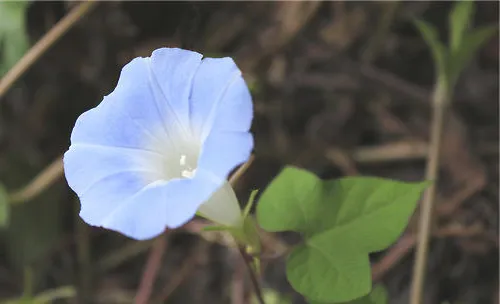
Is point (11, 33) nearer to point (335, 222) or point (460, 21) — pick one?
point (335, 222)

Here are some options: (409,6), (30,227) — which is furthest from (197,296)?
(409,6)

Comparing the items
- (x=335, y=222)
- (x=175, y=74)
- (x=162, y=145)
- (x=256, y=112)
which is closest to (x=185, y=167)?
(x=162, y=145)

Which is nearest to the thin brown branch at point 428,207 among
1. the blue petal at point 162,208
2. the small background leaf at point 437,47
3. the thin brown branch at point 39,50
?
the small background leaf at point 437,47

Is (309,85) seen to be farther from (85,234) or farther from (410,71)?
(85,234)

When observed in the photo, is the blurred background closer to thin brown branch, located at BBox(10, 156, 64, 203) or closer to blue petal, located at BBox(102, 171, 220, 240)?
thin brown branch, located at BBox(10, 156, 64, 203)

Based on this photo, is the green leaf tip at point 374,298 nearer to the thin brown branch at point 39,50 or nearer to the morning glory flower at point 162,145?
the morning glory flower at point 162,145

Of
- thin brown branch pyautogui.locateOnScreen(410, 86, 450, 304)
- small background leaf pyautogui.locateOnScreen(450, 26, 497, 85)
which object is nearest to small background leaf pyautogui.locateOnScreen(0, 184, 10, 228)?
thin brown branch pyautogui.locateOnScreen(410, 86, 450, 304)
